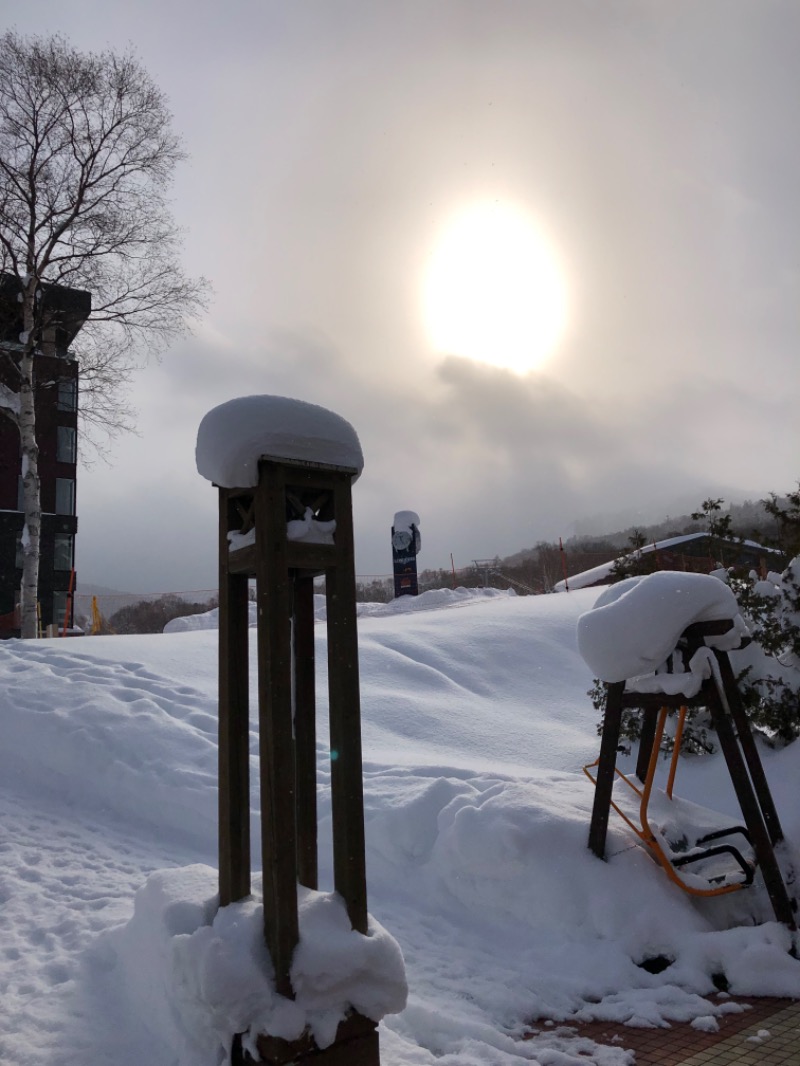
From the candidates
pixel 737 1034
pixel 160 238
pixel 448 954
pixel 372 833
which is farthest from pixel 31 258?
pixel 737 1034

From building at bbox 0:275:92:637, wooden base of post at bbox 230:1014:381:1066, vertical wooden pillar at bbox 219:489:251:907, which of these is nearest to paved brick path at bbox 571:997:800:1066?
wooden base of post at bbox 230:1014:381:1066

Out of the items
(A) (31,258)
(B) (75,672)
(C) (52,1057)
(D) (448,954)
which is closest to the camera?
(C) (52,1057)

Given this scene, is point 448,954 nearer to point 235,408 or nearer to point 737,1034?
point 737,1034

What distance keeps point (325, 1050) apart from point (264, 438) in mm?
2324

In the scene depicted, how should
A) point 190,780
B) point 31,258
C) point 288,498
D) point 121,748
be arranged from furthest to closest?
point 31,258 < point 121,748 < point 190,780 < point 288,498

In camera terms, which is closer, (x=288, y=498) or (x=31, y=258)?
(x=288, y=498)

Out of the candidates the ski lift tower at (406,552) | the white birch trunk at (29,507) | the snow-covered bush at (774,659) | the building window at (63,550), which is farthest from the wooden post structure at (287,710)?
the building window at (63,550)

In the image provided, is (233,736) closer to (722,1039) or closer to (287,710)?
(287,710)

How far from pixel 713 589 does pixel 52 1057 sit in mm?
4257

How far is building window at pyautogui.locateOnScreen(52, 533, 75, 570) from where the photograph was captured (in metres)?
27.9

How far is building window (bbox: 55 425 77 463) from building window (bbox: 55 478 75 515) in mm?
823

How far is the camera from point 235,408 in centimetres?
326

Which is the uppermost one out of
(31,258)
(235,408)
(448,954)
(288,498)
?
(31,258)

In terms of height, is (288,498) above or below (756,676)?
above
